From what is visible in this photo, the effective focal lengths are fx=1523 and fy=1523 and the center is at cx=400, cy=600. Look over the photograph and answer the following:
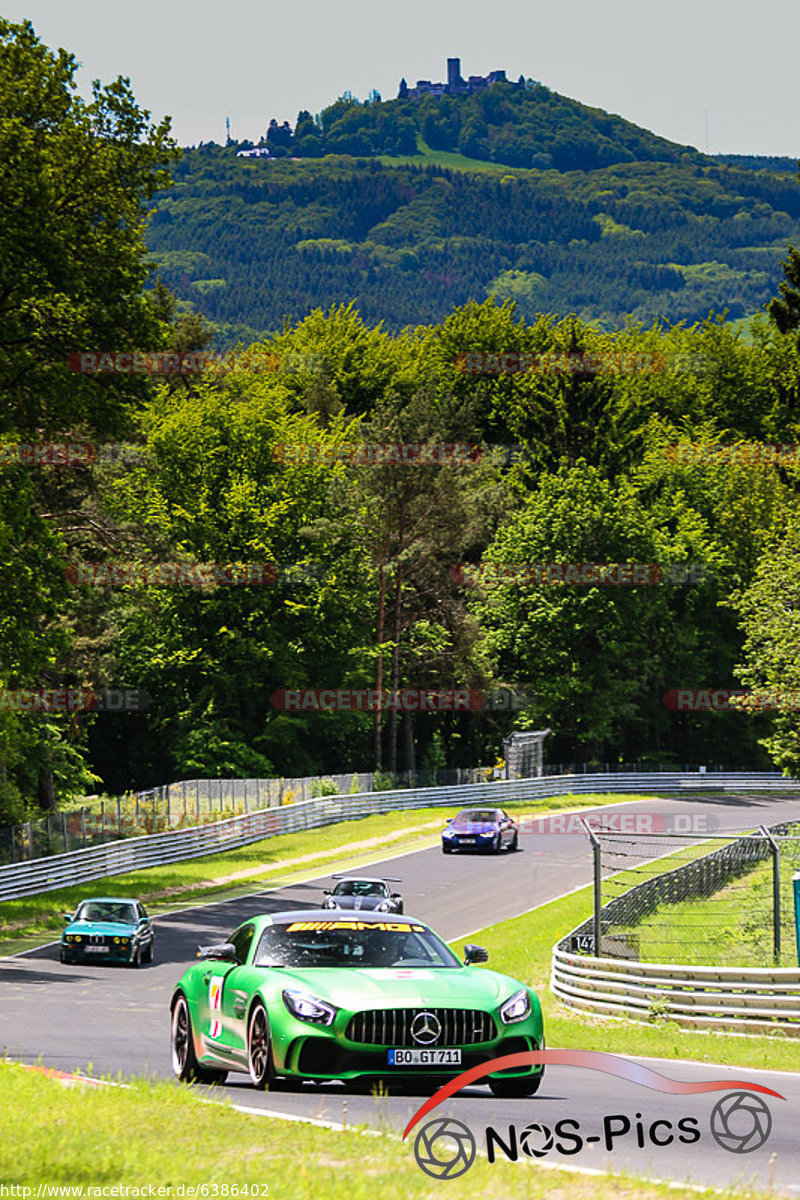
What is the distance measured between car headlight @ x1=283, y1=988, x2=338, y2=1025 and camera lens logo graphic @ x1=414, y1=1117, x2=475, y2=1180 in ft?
4.00

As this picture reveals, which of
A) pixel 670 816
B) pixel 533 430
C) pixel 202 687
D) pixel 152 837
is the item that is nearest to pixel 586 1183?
pixel 152 837

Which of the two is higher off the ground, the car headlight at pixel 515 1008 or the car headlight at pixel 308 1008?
the car headlight at pixel 308 1008

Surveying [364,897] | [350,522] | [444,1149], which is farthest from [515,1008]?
[350,522]

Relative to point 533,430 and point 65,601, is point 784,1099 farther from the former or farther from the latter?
point 533,430

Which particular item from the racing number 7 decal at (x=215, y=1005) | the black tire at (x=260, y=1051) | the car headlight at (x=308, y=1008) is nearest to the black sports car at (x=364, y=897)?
the racing number 7 decal at (x=215, y=1005)

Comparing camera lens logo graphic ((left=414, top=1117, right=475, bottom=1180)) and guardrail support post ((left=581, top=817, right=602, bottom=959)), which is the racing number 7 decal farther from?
guardrail support post ((left=581, top=817, right=602, bottom=959))

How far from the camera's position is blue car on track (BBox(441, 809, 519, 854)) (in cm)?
4909

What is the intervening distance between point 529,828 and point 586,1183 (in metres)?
50.8

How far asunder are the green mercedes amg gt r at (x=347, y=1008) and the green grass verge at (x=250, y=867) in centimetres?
2048

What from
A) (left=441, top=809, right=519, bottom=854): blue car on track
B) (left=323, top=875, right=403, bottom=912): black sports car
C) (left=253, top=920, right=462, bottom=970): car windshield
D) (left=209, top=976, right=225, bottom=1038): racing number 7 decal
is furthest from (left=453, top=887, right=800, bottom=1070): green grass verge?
(left=441, top=809, right=519, bottom=854): blue car on track

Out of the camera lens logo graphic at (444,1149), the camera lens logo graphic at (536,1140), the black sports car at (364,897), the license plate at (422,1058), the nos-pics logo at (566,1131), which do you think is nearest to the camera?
the camera lens logo graphic at (444,1149)

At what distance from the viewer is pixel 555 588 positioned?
8262 centimetres

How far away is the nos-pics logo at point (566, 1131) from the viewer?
8766 mm

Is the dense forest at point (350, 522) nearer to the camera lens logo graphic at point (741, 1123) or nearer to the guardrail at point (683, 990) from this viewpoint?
the guardrail at point (683, 990)
